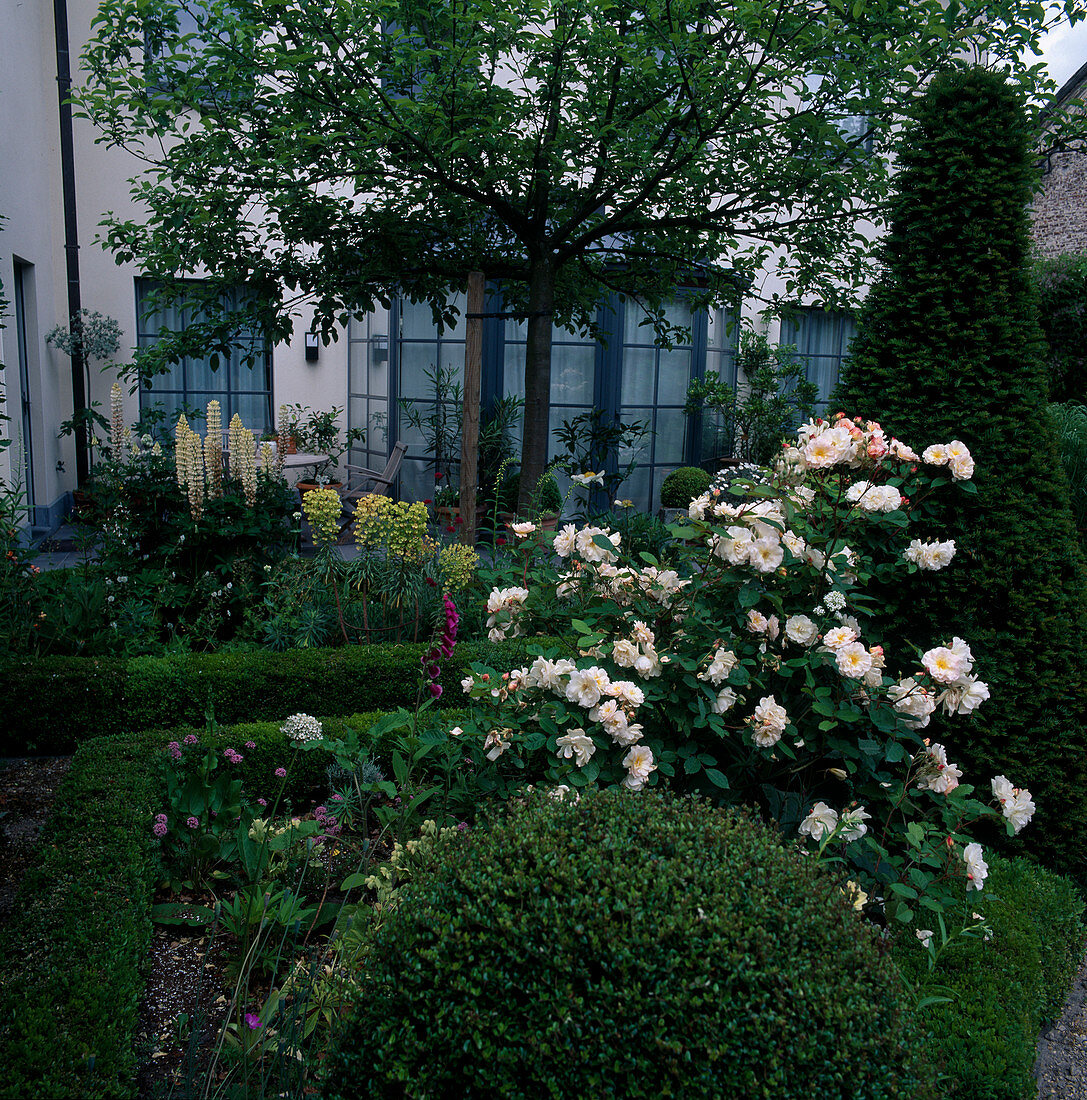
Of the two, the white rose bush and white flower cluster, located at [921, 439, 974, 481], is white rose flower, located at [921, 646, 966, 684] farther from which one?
white flower cluster, located at [921, 439, 974, 481]

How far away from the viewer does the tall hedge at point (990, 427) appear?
110 inches

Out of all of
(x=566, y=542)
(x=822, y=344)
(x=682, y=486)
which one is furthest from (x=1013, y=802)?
(x=822, y=344)

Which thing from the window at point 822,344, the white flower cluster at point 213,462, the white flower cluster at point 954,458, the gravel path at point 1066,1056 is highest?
the window at point 822,344

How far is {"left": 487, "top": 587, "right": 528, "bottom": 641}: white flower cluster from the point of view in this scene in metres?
2.72

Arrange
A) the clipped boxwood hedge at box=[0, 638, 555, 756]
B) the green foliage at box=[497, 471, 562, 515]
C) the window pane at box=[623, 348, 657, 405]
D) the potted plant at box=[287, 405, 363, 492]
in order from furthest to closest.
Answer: the potted plant at box=[287, 405, 363, 492], the window pane at box=[623, 348, 657, 405], the green foliage at box=[497, 471, 562, 515], the clipped boxwood hedge at box=[0, 638, 555, 756]

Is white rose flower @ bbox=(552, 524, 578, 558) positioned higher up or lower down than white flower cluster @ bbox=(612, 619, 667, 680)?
higher up

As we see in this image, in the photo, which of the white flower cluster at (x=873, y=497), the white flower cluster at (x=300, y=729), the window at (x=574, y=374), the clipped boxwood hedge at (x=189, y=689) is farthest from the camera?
the window at (x=574, y=374)

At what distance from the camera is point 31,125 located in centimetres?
802

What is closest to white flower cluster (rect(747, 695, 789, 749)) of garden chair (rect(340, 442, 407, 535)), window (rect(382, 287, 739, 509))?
garden chair (rect(340, 442, 407, 535))

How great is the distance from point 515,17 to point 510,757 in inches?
128

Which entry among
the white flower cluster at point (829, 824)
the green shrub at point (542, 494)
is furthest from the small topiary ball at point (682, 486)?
the white flower cluster at point (829, 824)

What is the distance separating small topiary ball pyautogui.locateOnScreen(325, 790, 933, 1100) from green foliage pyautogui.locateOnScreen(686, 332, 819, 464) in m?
8.56

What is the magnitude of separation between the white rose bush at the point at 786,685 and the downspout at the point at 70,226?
25.5 ft

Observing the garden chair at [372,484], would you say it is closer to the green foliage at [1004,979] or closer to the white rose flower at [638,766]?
the white rose flower at [638,766]
